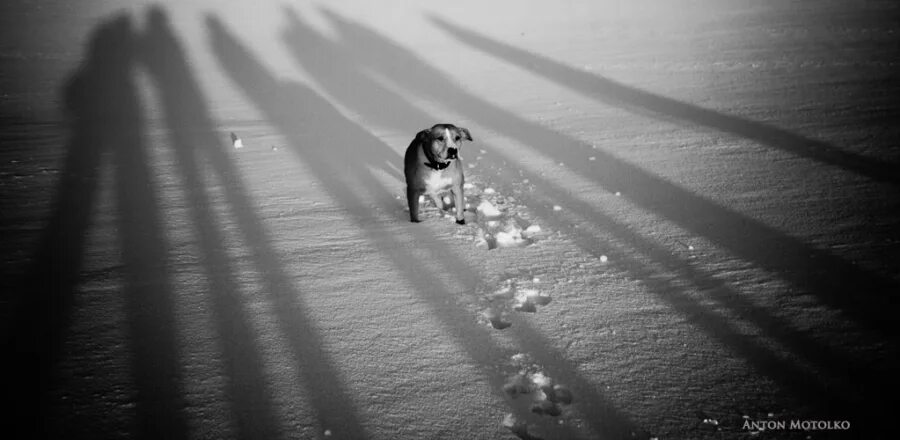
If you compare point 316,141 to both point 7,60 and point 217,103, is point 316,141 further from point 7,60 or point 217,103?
point 7,60

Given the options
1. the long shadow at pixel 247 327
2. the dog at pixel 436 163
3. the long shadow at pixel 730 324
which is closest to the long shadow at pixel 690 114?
the long shadow at pixel 730 324

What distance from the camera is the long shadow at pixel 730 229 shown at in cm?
312

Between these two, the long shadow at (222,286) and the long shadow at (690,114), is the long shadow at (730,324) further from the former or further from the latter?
the long shadow at (690,114)

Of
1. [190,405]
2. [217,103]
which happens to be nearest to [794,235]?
[190,405]

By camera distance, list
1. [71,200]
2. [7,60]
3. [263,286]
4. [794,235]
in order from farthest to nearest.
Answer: [7,60], [71,200], [794,235], [263,286]

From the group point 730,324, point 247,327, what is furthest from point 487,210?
point 247,327

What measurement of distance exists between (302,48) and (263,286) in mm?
11986

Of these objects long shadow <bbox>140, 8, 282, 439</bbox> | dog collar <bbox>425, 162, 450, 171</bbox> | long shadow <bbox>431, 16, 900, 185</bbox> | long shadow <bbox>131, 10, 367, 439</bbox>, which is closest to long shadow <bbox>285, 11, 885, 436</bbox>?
dog collar <bbox>425, 162, 450, 171</bbox>

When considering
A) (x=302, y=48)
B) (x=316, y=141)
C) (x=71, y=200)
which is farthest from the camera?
(x=302, y=48)

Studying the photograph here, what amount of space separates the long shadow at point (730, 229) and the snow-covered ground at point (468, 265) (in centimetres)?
3

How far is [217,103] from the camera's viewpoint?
348 inches

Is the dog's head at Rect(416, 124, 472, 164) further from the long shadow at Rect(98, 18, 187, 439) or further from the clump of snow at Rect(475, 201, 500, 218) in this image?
the long shadow at Rect(98, 18, 187, 439)

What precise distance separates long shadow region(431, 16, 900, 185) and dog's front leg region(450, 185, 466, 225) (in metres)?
3.87

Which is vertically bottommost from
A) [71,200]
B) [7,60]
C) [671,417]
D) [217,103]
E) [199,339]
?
[671,417]
